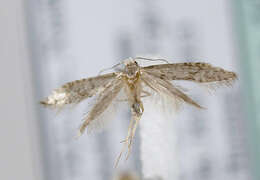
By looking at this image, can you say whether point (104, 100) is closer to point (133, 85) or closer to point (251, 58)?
point (133, 85)

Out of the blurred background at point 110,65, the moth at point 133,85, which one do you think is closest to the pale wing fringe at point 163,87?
the moth at point 133,85

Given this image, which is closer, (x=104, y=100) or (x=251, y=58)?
(x=104, y=100)

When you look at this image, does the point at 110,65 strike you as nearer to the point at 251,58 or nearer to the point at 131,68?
the point at 251,58

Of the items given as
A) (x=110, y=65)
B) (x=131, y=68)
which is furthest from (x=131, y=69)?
(x=110, y=65)

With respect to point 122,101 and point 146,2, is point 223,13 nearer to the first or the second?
point 146,2

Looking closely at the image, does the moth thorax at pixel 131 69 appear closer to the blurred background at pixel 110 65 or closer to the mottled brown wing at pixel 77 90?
the mottled brown wing at pixel 77 90

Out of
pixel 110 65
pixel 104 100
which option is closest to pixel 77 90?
pixel 104 100

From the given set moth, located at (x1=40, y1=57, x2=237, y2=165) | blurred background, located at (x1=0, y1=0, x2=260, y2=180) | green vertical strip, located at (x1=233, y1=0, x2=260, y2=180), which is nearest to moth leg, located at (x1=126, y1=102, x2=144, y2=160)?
moth, located at (x1=40, y1=57, x2=237, y2=165)
